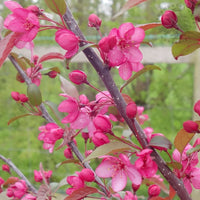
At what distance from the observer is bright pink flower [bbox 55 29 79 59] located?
0.45 m

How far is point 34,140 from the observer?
222cm

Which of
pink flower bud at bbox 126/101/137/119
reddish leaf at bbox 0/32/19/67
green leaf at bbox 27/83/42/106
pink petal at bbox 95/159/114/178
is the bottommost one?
pink petal at bbox 95/159/114/178

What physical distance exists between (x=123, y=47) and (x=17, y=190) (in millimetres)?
503

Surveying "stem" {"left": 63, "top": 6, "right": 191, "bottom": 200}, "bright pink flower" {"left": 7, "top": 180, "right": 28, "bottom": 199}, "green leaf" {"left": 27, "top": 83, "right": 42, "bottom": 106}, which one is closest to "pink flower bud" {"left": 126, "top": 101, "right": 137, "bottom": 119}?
"stem" {"left": 63, "top": 6, "right": 191, "bottom": 200}

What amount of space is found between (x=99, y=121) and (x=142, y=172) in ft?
0.33

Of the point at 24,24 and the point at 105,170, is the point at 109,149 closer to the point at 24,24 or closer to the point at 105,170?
the point at 105,170

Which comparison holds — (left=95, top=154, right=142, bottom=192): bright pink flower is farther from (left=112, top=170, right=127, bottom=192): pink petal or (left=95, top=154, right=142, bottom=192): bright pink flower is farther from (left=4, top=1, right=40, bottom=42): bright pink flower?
(left=4, top=1, right=40, bottom=42): bright pink flower

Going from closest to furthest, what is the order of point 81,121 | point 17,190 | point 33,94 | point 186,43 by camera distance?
1. point 186,43
2. point 81,121
3. point 33,94
4. point 17,190

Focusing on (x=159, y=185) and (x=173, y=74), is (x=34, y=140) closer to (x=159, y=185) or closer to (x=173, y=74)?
(x=173, y=74)

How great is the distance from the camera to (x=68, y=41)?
457 millimetres

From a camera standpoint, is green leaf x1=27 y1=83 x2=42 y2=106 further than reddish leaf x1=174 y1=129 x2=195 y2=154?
Yes

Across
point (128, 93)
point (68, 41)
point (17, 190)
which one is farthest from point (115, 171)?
point (128, 93)

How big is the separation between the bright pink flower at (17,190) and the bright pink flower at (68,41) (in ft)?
1.54

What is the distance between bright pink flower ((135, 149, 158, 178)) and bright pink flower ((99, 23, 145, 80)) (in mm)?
136
